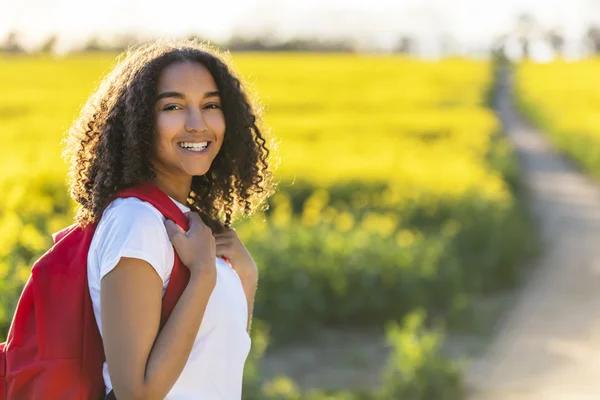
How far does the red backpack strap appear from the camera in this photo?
5.87 feet

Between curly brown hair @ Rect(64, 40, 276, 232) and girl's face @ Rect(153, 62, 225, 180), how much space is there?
2 centimetres

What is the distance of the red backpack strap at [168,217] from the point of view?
1.79m

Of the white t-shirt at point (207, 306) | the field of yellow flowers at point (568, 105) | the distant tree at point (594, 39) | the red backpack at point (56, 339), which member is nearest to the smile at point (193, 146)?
the white t-shirt at point (207, 306)

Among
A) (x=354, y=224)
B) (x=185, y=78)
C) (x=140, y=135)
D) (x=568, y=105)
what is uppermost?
(x=568, y=105)

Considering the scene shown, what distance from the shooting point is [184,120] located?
1.90 metres

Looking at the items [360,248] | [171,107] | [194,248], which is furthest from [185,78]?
[360,248]

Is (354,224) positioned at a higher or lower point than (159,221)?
higher

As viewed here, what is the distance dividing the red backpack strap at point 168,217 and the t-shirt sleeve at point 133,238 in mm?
18

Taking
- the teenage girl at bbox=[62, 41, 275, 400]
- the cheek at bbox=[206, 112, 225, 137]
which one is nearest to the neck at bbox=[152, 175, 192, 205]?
the teenage girl at bbox=[62, 41, 275, 400]

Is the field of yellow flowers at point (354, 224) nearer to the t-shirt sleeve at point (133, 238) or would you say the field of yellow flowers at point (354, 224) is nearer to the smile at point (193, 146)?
the smile at point (193, 146)

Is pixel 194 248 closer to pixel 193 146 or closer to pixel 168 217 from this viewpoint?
pixel 168 217

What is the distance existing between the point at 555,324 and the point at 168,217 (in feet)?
20.7

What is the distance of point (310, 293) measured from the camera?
279 inches

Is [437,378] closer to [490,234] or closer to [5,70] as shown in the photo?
[490,234]
